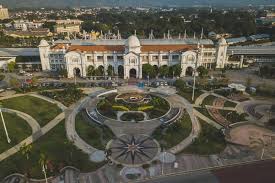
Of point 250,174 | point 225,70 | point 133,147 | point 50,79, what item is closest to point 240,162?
point 250,174

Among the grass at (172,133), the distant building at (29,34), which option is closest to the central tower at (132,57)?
the grass at (172,133)

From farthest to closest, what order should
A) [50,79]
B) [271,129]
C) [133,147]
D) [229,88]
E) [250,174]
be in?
[50,79] → [229,88] → [271,129] → [133,147] → [250,174]

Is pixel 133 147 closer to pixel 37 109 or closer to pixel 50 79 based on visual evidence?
pixel 37 109

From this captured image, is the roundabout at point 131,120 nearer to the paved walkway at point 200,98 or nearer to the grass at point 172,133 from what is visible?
the grass at point 172,133

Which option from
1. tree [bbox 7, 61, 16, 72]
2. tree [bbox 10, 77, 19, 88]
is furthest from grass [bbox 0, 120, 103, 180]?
tree [bbox 7, 61, 16, 72]

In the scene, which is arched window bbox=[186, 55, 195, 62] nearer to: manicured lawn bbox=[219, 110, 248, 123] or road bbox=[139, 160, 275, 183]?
manicured lawn bbox=[219, 110, 248, 123]

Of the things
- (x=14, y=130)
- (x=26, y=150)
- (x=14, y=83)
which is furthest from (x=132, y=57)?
(x=26, y=150)
